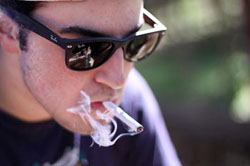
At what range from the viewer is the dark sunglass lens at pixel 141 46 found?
5.74 ft

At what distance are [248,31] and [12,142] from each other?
8.81 ft

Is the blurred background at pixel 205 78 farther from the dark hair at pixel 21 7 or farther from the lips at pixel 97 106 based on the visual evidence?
the dark hair at pixel 21 7

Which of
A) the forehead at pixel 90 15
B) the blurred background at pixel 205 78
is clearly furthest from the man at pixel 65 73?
the blurred background at pixel 205 78

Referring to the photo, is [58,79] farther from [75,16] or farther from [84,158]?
[84,158]

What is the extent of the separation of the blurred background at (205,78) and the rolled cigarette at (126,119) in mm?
2095

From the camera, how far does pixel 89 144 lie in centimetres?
200

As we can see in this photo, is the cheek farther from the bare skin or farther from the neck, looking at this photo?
the neck

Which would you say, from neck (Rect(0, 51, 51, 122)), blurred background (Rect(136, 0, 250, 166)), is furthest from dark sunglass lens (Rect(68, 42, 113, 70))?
blurred background (Rect(136, 0, 250, 166))

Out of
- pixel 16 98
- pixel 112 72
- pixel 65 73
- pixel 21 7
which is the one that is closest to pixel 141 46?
pixel 112 72

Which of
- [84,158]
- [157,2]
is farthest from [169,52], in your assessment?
[84,158]

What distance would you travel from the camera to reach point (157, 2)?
5273 millimetres

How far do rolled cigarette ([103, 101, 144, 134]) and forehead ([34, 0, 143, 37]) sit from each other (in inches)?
10.2

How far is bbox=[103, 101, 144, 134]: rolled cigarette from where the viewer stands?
59.1 inches

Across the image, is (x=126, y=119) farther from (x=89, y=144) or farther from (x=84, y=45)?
(x=89, y=144)
